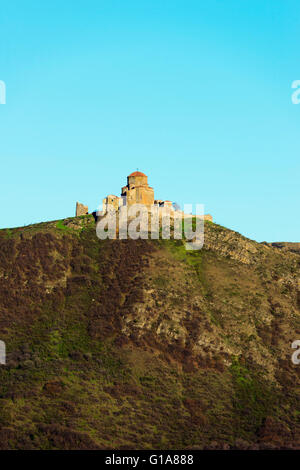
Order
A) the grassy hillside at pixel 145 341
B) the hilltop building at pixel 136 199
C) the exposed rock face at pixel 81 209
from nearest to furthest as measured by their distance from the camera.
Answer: the grassy hillside at pixel 145 341 → the hilltop building at pixel 136 199 → the exposed rock face at pixel 81 209

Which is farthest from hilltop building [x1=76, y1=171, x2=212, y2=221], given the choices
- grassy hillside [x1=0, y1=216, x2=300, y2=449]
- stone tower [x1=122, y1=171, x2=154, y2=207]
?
grassy hillside [x1=0, y1=216, x2=300, y2=449]

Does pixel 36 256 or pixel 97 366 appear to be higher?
pixel 36 256

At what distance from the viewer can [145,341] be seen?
283 ft

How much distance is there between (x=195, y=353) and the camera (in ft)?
283

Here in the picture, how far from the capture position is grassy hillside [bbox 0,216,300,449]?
71312 millimetres

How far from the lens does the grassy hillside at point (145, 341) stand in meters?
71.3

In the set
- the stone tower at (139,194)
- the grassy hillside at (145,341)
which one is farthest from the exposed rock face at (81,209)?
the stone tower at (139,194)

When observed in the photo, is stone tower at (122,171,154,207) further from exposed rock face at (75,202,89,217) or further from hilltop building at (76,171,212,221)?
exposed rock face at (75,202,89,217)

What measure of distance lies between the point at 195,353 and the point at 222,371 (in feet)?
14.9

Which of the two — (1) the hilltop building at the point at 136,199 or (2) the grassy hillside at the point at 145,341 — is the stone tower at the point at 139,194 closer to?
(1) the hilltop building at the point at 136,199

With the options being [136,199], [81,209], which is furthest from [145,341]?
[81,209]

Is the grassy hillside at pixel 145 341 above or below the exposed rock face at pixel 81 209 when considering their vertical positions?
below
